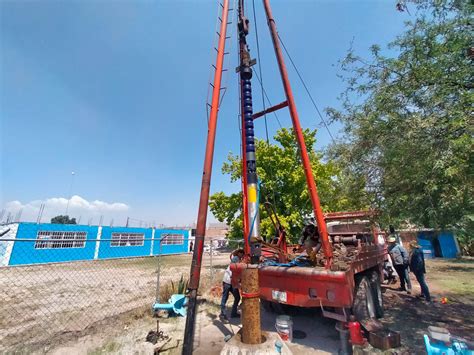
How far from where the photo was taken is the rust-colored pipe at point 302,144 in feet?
14.6

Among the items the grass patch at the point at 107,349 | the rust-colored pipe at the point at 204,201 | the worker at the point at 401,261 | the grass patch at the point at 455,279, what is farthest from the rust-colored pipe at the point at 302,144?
the grass patch at the point at 455,279

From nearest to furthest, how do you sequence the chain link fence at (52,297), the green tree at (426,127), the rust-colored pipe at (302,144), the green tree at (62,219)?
the green tree at (426,127), the rust-colored pipe at (302,144), the chain link fence at (52,297), the green tree at (62,219)

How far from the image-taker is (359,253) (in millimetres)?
4605

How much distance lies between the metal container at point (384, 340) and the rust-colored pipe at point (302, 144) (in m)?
1.26

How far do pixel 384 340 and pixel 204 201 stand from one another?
12.1 feet

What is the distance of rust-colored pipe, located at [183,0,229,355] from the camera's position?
3.46 m

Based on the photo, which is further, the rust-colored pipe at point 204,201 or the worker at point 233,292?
the worker at point 233,292

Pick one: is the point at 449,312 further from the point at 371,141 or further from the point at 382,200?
the point at 371,141

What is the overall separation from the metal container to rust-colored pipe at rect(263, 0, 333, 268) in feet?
4.15

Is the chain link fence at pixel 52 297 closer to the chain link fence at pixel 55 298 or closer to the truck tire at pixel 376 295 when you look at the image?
the chain link fence at pixel 55 298

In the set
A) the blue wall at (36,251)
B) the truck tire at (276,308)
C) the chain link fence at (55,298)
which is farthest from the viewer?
the blue wall at (36,251)

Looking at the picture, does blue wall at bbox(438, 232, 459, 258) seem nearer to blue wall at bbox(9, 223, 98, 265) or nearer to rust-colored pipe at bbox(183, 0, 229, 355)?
rust-colored pipe at bbox(183, 0, 229, 355)

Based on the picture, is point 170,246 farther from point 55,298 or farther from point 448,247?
point 448,247

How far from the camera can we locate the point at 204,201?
4.04 meters
